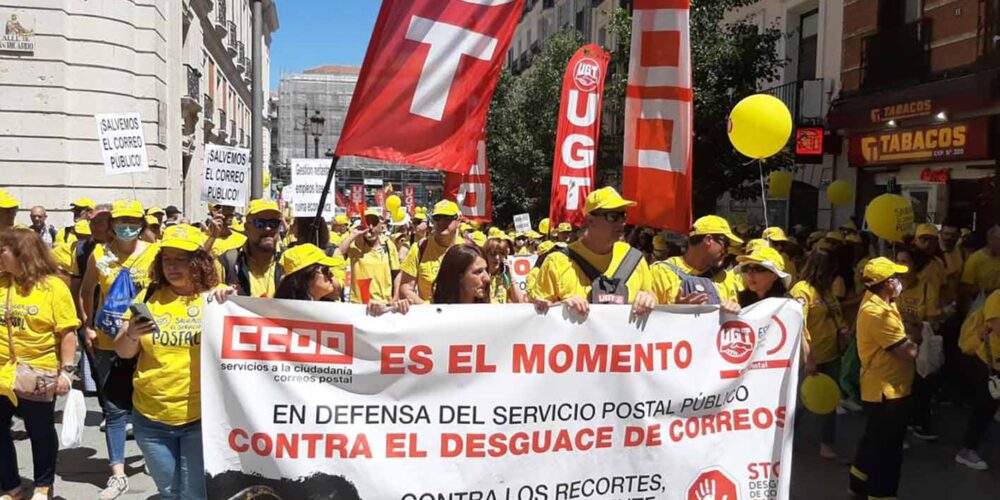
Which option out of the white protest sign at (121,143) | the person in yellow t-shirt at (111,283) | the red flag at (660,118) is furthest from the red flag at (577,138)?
the white protest sign at (121,143)

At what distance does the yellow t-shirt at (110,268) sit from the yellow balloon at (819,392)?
14.6 ft

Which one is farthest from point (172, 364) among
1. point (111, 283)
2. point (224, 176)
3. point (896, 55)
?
point (896, 55)

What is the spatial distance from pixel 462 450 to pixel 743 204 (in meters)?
16.2

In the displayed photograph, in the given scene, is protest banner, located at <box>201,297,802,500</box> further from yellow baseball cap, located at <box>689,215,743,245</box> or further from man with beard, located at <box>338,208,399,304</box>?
man with beard, located at <box>338,208,399,304</box>

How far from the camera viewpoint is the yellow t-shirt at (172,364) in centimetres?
347

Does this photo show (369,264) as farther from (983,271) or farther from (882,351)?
(983,271)

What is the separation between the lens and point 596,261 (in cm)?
414

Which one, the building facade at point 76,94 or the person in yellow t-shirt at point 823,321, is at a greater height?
the building facade at point 76,94

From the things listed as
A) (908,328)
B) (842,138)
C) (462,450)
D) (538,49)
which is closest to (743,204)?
(842,138)

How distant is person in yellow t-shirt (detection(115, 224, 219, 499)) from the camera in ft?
11.4

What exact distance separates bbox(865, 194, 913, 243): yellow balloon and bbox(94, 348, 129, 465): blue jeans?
23.9ft

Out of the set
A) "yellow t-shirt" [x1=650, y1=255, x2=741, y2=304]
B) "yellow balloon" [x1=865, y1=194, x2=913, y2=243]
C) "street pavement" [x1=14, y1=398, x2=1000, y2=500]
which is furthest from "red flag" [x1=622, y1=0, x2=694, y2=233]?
"yellow balloon" [x1=865, y1=194, x2=913, y2=243]

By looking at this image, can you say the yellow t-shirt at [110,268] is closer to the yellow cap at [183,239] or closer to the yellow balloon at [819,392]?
the yellow cap at [183,239]

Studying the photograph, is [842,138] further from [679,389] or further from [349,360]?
[349,360]
